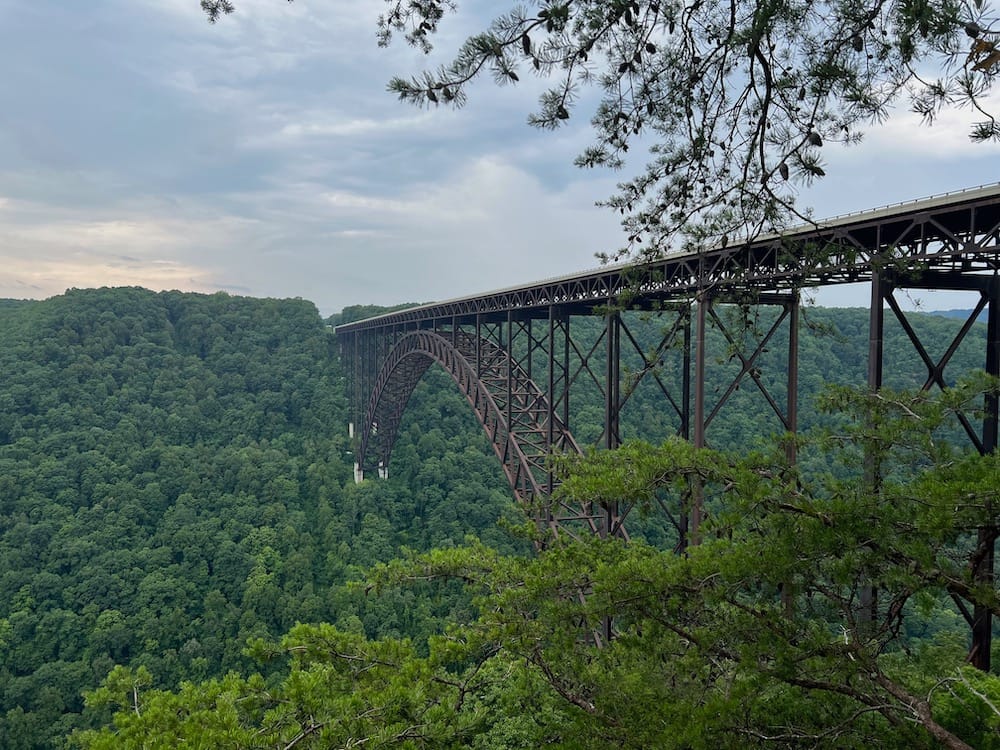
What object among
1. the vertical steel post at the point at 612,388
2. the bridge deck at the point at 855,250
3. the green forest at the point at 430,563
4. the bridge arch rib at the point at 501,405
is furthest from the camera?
the bridge arch rib at the point at 501,405

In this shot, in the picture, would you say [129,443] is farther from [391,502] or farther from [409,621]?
[409,621]

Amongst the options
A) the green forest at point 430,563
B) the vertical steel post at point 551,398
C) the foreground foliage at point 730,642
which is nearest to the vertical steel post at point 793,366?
the green forest at point 430,563

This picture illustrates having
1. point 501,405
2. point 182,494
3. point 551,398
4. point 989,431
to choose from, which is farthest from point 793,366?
point 182,494

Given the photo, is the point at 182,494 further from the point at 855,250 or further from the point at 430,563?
the point at 855,250

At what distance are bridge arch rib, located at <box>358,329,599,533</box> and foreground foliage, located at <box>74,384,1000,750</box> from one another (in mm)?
1288

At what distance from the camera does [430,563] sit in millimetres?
5621

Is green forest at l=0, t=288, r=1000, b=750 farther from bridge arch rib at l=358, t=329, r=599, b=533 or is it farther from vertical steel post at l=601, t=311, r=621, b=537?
vertical steel post at l=601, t=311, r=621, b=537

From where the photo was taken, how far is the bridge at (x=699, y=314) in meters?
4.58

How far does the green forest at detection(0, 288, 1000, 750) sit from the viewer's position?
3410 mm

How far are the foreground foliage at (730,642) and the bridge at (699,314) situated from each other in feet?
1.28

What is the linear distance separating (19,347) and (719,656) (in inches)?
1914

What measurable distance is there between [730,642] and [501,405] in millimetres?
13375

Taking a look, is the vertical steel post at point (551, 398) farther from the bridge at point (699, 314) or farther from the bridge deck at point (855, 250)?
the bridge deck at point (855, 250)

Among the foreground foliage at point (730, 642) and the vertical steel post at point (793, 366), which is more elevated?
the vertical steel post at point (793, 366)
